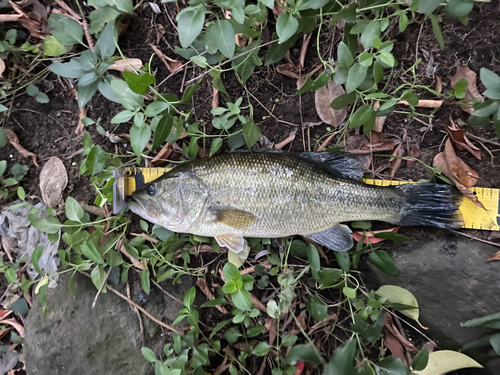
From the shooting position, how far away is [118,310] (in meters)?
2.44

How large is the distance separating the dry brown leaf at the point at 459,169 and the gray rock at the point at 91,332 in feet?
8.09

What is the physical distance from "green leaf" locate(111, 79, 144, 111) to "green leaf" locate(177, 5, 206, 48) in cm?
50

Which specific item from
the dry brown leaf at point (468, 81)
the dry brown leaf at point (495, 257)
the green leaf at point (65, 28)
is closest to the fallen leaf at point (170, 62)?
the green leaf at point (65, 28)

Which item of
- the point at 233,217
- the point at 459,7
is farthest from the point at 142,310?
the point at 459,7

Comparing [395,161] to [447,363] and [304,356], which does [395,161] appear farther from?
[304,356]

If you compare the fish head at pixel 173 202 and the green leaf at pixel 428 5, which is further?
the fish head at pixel 173 202

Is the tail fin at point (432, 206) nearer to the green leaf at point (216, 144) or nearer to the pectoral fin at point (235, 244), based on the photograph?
the pectoral fin at point (235, 244)

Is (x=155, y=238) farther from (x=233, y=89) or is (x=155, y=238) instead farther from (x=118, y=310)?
(x=233, y=89)

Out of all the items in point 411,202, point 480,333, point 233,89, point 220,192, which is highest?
point 233,89

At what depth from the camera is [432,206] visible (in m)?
2.27

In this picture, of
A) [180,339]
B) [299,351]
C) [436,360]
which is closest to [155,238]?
[180,339]

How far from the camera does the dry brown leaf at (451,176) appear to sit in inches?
88.1

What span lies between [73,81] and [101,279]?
192cm

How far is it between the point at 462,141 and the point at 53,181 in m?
3.69
